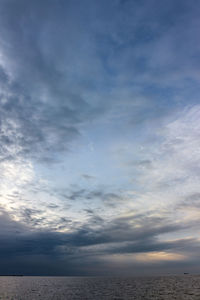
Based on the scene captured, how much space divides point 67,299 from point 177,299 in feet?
141

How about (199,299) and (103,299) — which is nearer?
(199,299)

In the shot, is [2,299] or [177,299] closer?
[177,299]

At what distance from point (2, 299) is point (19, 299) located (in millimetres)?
6915

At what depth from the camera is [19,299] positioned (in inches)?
3740

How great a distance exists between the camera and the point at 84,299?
304 ft

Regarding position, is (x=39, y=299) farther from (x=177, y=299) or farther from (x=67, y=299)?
(x=177, y=299)

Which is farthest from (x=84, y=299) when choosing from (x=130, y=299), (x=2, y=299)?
(x=2, y=299)

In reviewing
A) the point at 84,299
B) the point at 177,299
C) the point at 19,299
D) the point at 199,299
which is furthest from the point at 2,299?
the point at 199,299

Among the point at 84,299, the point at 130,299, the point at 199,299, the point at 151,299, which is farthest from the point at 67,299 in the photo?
the point at 199,299

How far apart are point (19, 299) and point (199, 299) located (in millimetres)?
70471

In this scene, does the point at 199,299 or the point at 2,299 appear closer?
the point at 199,299

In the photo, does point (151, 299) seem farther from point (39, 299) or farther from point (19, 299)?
point (19, 299)

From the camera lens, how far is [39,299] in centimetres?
9450

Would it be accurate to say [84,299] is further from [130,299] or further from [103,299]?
[130,299]
